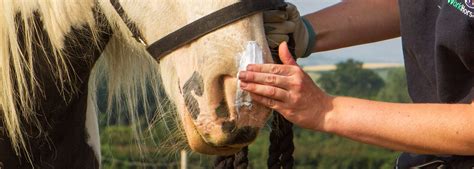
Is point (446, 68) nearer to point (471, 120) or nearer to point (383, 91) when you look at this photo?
point (471, 120)

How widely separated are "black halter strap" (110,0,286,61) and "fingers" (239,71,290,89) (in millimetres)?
152

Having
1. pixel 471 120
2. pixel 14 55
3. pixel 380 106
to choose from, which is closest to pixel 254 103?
pixel 380 106

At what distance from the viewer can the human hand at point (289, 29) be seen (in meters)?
2.19

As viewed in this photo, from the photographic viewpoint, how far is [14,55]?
2.43 m

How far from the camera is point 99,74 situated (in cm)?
274

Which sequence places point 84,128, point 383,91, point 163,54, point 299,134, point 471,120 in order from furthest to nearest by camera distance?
point 383,91 < point 299,134 < point 84,128 < point 163,54 < point 471,120

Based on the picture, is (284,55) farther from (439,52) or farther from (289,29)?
(439,52)

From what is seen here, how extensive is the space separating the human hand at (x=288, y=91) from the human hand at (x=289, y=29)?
13cm

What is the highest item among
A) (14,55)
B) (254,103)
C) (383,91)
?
(14,55)

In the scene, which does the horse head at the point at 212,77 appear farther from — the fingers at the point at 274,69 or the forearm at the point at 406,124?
the forearm at the point at 406,124

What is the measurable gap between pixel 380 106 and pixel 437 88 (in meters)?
0.27

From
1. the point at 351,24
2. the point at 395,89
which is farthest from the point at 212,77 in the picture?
the point at 395,89

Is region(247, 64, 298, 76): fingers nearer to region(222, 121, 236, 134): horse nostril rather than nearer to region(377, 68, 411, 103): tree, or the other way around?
region(222, 121, 236, 134): horse nostril

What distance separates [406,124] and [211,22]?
53 centimetres
